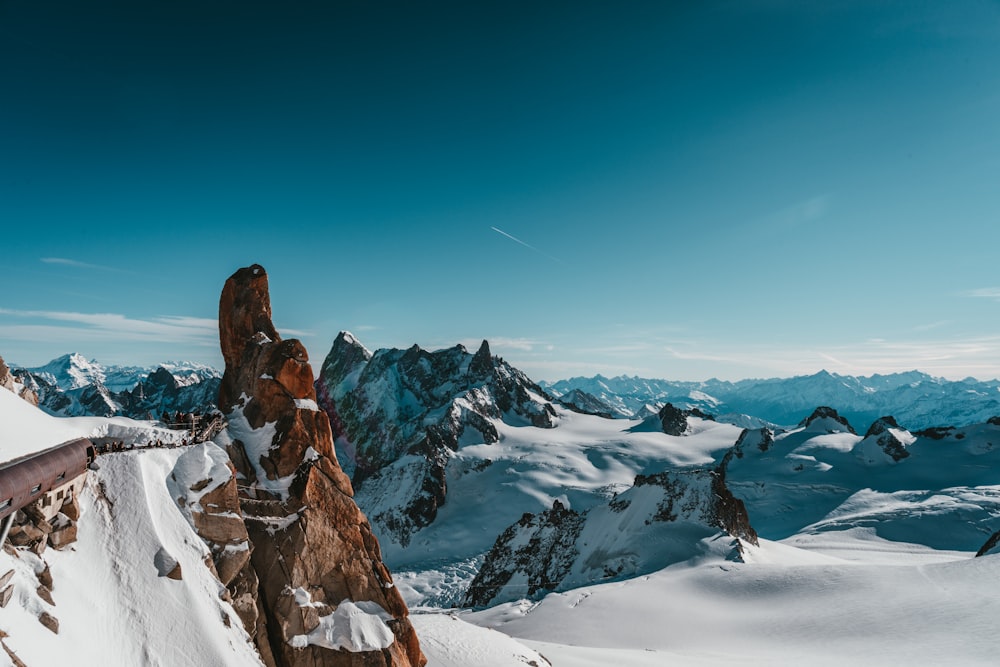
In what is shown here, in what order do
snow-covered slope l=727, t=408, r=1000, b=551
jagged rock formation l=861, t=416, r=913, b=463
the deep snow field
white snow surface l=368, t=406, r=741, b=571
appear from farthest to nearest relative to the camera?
jagged rock formation l=861, t=416, r=913, b=463
white snow surface l=368, t=406, r=741, b=571
snow-covered slope l=727, t=408, r=1000, b=551
the deep snow field

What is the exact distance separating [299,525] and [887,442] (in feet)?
593

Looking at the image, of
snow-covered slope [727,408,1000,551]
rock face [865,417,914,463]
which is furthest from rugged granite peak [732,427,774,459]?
rock face [865,417,914,463]

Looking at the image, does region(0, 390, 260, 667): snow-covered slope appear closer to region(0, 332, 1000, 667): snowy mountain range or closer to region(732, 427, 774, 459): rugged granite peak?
region(0, 332, 1000, 667): snowy mountain range

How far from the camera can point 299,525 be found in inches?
848

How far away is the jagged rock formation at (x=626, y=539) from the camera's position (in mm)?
65375

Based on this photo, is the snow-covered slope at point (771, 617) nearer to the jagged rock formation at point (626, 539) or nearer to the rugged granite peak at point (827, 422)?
the jagged rock formation at point (626, 539)

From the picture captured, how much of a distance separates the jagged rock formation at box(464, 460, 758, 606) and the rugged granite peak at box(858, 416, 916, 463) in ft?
360

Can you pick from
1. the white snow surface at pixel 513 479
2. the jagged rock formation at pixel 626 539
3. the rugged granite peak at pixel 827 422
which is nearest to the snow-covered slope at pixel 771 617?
the jagged rock formation at pixel 626 539

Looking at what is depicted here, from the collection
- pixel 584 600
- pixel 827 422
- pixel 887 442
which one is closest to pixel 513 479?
pixel 584 600

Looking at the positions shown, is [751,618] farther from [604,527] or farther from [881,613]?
[604,527]

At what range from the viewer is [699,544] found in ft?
212

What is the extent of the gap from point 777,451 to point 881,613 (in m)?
138

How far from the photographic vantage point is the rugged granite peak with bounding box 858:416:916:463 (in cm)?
14975

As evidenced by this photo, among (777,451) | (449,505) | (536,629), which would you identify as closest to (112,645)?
(536,629)
